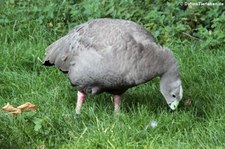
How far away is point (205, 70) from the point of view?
19.5ft

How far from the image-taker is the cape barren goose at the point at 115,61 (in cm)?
483

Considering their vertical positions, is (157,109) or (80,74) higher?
(80,74)

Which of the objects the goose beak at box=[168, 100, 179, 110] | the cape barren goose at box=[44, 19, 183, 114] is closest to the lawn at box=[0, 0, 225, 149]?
the goose beak at box=[168, 100, 179, 110]

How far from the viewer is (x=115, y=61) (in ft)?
15.8

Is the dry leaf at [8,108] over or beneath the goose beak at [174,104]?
over

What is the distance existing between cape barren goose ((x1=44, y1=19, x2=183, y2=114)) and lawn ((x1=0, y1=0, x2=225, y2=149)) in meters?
0.19

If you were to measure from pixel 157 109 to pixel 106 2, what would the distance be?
2.73 meters

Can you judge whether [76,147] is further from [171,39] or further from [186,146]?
[171,39]

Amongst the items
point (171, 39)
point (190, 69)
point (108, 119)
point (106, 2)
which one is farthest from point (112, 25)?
point (106, 2)

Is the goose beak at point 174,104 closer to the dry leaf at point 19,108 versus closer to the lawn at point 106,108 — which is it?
the lawn at point 106,108

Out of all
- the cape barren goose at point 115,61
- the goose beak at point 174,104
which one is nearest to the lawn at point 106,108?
the goose beak at point 174,104

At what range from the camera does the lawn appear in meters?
4.50

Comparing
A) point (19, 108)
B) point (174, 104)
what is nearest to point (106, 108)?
point (174, 104)

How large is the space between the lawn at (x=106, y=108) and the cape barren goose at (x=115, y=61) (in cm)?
19
